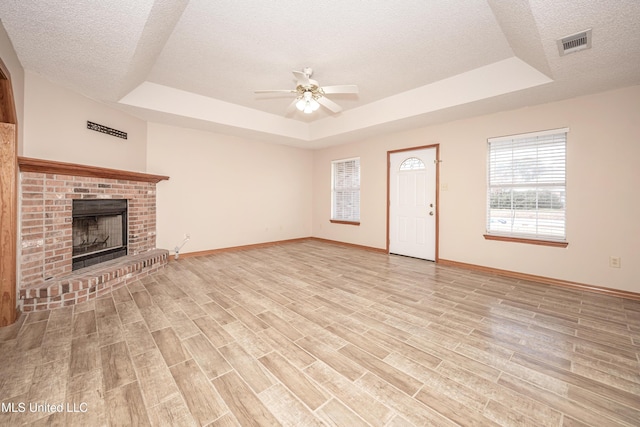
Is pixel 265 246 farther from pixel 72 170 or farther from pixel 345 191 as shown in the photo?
pixel 72 170

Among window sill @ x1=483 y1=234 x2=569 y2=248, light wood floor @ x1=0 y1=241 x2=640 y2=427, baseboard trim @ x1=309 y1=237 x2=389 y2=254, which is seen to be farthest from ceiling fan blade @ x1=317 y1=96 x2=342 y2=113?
baseboard trim @ x1=309 y1=237 x2=389 y2=254

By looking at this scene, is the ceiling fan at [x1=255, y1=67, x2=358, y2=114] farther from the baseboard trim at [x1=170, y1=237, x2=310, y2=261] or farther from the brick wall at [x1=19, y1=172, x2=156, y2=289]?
the baseboard trim at [x1=170, y1=237, x2=310, y2=261]

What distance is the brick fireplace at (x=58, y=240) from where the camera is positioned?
8.48ft

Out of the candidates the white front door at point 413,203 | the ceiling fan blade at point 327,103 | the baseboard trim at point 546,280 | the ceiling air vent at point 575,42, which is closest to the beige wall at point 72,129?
the ceiling fan blade at point 327,103

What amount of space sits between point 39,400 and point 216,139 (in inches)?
180

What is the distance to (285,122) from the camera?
5328mm

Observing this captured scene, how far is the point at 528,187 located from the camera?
3.64m

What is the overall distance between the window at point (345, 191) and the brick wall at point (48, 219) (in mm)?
4472

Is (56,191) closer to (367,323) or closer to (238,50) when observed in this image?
(238,50)

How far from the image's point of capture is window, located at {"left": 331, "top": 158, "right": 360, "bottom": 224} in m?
6.04

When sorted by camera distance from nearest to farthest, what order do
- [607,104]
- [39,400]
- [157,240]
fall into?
[39,400] → [607,104] → [157,240]

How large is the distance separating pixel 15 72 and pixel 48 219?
1.49m

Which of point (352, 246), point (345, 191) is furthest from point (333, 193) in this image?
point (352, 246)

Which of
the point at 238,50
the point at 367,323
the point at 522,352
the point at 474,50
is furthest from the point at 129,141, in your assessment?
the point at 522,352
